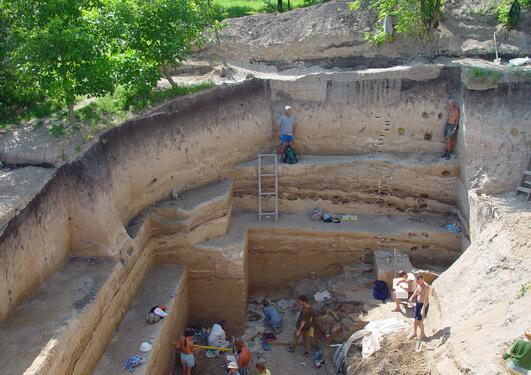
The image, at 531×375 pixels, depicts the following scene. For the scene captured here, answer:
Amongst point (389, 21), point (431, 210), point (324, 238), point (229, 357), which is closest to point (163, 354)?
point (229, 357)

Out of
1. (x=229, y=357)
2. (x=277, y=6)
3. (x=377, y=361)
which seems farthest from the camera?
(x=277, y=6)

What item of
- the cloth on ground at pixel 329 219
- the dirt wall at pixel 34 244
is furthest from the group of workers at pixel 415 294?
the dirt wall at pixel 34 244

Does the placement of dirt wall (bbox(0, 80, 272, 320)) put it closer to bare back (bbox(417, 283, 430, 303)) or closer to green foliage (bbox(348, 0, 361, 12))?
green foliage (bbox(348, 0, 361, 12))

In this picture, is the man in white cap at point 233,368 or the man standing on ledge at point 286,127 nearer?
the man in white cap at point 233,368

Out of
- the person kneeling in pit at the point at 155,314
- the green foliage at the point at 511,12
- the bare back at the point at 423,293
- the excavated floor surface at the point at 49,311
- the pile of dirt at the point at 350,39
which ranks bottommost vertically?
the person kneeling in pit at the point at 155,314

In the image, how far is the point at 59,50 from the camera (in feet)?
28.1

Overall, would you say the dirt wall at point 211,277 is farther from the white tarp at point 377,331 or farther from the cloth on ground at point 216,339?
the white tarp at point 377,331

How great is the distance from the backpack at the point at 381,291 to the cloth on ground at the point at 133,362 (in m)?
4.29

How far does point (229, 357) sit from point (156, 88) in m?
5.04

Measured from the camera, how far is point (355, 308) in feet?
33.2

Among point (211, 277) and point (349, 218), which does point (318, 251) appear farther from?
point (211, 277)

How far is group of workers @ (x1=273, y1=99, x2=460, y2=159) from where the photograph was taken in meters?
11.0

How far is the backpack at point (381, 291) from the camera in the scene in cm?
1017

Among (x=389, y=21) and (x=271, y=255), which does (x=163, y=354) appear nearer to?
(x=271, y=255)
